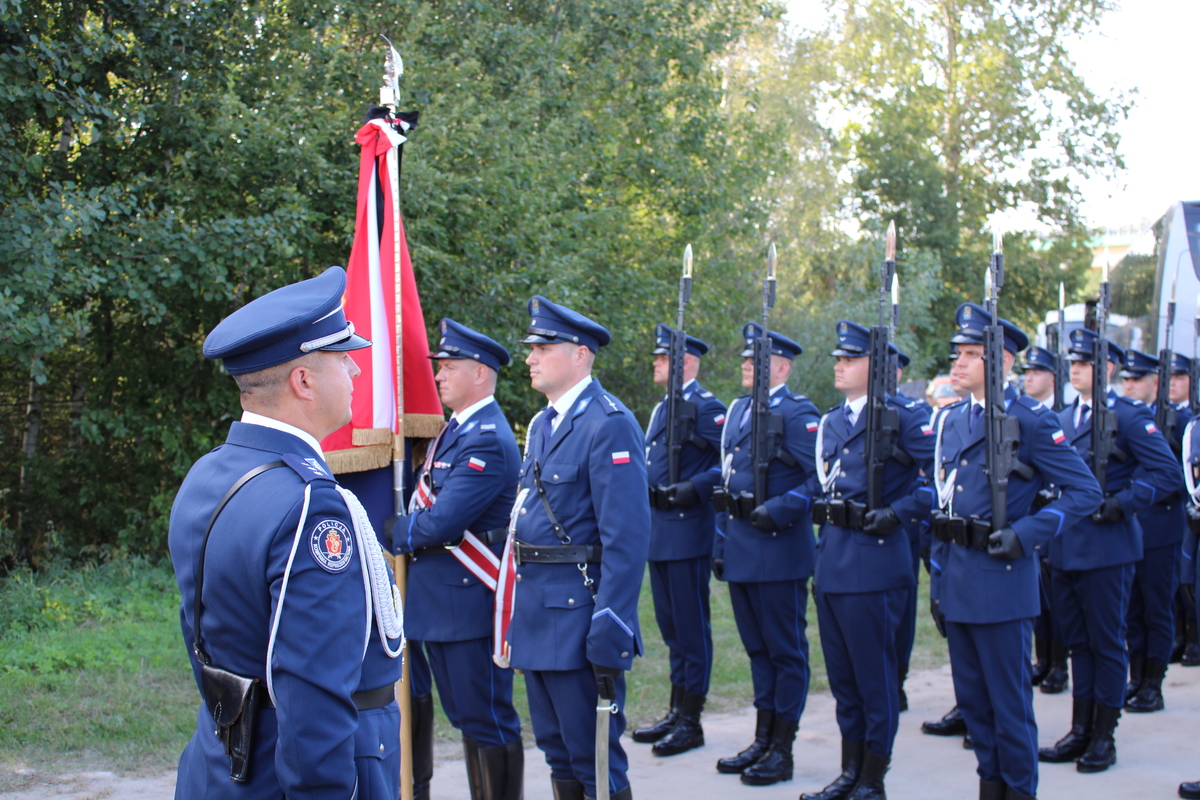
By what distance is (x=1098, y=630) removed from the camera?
557 centimetres

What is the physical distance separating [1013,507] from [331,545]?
3.24m


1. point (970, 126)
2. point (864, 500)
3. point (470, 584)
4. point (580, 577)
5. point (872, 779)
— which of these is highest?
point (970, 126)

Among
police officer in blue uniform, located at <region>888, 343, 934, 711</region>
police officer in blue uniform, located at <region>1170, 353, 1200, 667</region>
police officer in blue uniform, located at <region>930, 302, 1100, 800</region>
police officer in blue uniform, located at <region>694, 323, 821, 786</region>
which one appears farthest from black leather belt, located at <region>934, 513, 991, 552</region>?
police officer in blue uniform, located at <region>1170, 353, 1200, 667</region>

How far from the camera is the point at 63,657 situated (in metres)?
6.31

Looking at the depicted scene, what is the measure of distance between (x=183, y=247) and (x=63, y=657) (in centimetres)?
286

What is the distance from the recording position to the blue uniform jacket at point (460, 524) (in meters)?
4.20

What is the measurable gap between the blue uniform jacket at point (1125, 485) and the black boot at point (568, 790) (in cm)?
328

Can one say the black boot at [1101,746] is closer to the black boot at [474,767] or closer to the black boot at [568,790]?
the black boot at [568,790]

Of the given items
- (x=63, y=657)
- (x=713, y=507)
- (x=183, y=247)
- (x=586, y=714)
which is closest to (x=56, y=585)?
(x=63, y=657)

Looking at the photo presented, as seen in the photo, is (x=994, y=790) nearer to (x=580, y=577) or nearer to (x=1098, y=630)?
(x=1098, y=630)

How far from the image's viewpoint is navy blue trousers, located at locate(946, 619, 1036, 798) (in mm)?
4219

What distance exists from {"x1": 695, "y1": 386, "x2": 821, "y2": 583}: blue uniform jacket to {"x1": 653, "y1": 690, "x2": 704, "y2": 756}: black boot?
75 cm

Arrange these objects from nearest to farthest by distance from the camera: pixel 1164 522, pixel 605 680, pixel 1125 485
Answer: pixel 605 680, pixel 1125 485, pixel 1164 522

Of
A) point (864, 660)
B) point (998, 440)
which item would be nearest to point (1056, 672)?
point (864, 660)
